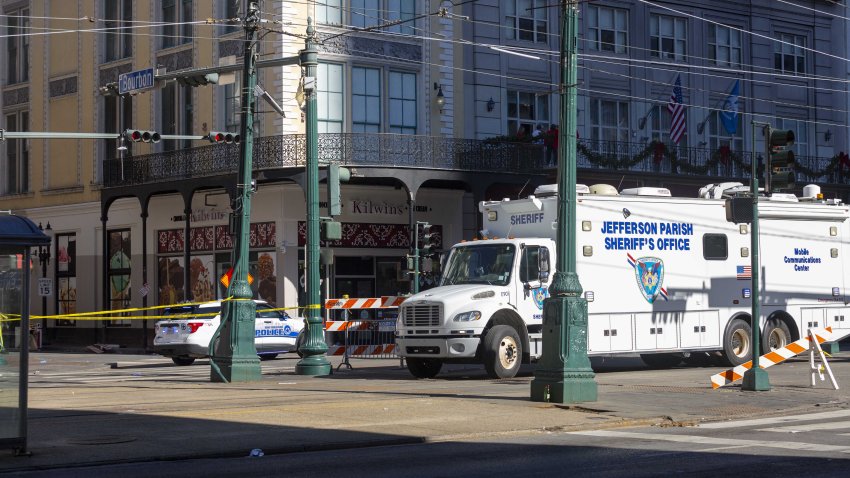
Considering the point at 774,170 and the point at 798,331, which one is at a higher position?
the point at 774,170

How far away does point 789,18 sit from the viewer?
4747 cm

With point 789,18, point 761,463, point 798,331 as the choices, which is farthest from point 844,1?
point 761,463

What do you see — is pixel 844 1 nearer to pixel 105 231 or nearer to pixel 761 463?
pixel 105 231

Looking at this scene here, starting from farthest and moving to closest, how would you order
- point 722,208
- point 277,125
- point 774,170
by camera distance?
1. point 277,125
2. point 722,208
3. point 774,170

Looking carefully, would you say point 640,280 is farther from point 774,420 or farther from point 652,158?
point 652,158

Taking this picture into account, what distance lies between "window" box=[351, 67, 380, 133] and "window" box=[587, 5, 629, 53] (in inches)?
333

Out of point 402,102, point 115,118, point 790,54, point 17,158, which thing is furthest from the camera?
point 17,158

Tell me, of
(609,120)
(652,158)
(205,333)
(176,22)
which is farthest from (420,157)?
(205,333)

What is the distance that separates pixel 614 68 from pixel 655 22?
269 cm

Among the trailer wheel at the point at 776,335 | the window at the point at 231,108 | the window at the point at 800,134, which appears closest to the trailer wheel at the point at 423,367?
the trailer wheel at the point at 776,335

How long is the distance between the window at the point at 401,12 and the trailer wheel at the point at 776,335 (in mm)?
17703

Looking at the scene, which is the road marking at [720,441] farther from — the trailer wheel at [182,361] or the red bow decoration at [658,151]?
the red bow decoration at [658,151]

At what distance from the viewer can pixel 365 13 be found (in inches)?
1499

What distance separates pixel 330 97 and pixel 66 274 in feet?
49.2
